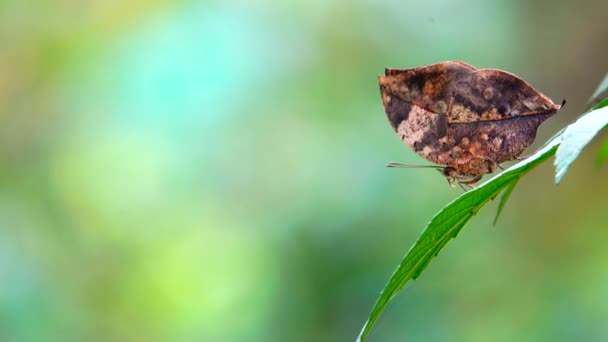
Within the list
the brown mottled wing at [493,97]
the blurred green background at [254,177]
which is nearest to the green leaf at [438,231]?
the brown mottled wing at [493,97]

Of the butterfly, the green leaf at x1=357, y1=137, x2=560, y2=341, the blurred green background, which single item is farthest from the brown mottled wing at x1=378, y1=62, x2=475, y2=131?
the blurred green background

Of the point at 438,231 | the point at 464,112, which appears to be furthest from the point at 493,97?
the point at 438,231

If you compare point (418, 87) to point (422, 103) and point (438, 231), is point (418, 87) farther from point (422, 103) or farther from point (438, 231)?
point (438, 231)

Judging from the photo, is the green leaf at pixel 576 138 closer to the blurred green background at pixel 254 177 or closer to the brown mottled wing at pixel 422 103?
the brown mottled wing at pixel 422 103

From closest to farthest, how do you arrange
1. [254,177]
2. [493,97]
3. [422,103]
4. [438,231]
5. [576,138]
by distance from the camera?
[576,138] < [438,231] < [493,97] < [422,103] < [254,177]

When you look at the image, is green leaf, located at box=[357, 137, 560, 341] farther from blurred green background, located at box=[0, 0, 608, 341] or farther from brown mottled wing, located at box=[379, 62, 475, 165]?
blurred green background, located at box=[0, 0, 608, 341]

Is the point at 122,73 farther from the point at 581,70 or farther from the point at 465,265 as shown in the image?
the point at 581,70
